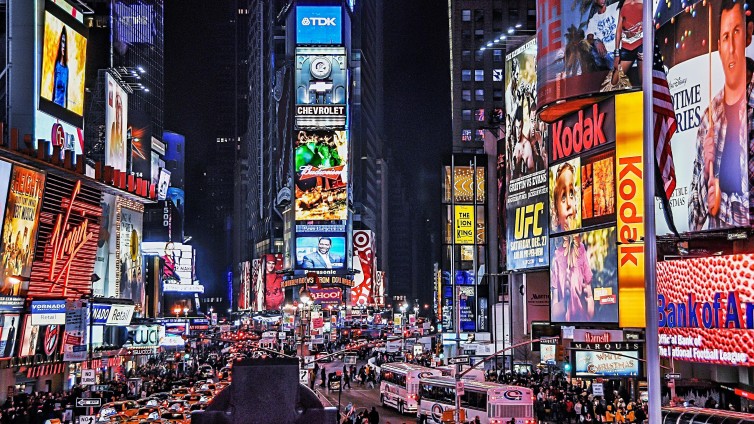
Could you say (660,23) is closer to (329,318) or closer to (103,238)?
(103,238)

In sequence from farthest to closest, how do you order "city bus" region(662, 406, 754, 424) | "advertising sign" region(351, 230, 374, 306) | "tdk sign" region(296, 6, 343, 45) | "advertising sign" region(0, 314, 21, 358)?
"advertising sign" region(351, 230, 374, 306)
"tdk sign" region(296, 6, 343, 45)
"advertising sign" region(0, 314, 21, 358)
"city bus" region(662, 406, 754, 424)

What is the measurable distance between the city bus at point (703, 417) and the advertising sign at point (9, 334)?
3670 centimetres

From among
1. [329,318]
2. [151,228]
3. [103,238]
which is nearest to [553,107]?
[103,238]

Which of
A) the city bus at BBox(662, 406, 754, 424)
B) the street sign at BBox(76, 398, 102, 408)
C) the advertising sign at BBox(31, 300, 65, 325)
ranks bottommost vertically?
the street sign at BBox(76, 398, 102, 408)

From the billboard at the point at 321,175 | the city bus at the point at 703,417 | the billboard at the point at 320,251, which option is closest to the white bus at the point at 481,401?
the city bus at the point at 703,417

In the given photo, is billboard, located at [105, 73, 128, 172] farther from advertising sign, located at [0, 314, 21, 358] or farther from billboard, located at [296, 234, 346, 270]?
billboard, located at [296, 234, 346, 270]

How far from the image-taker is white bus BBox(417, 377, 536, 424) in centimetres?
3628

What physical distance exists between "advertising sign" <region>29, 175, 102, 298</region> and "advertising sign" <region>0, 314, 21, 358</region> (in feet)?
7.07

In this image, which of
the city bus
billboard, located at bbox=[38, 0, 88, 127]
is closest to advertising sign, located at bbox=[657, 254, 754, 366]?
the city bus

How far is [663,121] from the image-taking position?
30.5m

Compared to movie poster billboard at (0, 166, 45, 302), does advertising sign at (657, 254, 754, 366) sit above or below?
below

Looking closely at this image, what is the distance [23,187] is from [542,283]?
3575cm

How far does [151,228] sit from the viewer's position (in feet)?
381

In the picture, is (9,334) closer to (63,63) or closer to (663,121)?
(63,63)
